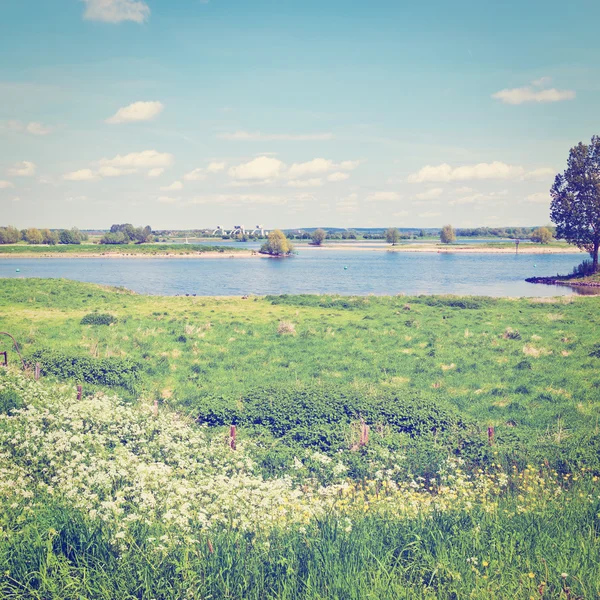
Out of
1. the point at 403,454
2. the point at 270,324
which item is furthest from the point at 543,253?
the point at 403,454

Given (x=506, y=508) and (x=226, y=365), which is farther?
(x=226, y=365)

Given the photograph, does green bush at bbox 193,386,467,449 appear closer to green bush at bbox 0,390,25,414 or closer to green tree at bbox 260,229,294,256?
green bush at bbox 0,390,25,414

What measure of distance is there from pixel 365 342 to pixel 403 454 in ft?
46.3

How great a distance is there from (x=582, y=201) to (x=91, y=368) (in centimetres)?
8065

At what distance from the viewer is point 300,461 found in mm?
13219

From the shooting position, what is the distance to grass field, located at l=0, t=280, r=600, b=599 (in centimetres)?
688

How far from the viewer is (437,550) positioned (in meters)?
7.25

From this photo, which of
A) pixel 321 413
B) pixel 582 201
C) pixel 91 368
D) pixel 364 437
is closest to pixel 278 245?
pixel 582 201

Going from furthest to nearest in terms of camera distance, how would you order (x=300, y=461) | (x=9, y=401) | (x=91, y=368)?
1. (x=91, y=368)
2. (x=9, y=401)
3. (x=300, y=461)

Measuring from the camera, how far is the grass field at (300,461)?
6879mm

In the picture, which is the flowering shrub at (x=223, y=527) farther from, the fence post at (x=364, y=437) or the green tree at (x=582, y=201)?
the green tree at (x=582, y=201)

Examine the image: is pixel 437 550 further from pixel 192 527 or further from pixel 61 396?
pixel 61 396

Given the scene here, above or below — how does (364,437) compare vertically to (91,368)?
below

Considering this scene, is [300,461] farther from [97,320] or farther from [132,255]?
[132,255]
